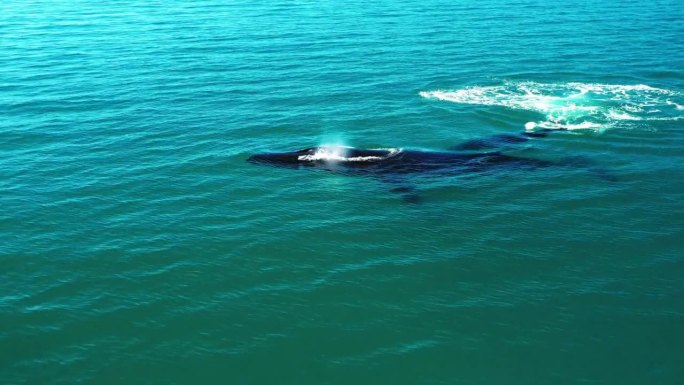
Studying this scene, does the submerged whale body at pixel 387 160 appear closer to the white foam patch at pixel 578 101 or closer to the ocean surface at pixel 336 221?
the ocean surface at pixel 336 221

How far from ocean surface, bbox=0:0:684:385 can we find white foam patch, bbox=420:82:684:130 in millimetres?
388

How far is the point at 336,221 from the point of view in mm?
50688

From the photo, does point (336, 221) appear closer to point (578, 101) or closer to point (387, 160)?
point (387, 160)

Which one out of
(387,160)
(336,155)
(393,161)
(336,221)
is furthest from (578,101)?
(336,221)

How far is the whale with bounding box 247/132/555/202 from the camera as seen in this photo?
5802 centimetres

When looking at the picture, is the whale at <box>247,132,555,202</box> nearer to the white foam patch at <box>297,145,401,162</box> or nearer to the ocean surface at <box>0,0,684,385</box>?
the white foam patch at <box>297,145,401,162</box>

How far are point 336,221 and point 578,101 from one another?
38368 mm

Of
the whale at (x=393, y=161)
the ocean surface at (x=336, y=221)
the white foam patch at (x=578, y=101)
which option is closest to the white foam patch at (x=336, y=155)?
the whale at (x=393, y=161)

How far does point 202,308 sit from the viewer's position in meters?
40.8

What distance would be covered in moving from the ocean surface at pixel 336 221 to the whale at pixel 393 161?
1341mm

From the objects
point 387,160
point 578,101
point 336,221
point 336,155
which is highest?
point 578,101

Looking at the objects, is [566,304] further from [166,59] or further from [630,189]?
[166,59]

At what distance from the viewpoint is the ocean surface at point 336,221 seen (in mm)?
37031

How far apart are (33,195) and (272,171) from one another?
63.6ft
